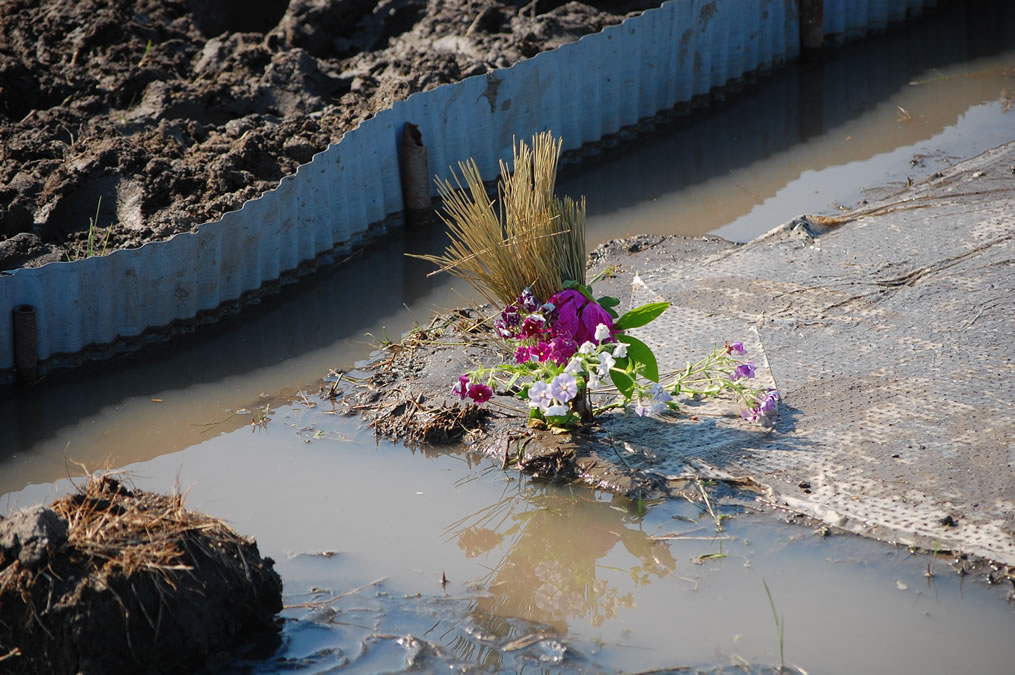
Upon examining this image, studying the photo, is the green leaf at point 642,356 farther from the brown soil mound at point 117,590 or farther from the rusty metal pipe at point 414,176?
the rusty metal pipe at point 414,176

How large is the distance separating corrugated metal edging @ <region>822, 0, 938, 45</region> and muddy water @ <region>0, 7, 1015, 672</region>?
3.37 meters

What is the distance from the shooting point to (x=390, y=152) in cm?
662

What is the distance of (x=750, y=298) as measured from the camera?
5156 mm

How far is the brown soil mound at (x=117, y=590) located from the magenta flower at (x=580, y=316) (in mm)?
1594

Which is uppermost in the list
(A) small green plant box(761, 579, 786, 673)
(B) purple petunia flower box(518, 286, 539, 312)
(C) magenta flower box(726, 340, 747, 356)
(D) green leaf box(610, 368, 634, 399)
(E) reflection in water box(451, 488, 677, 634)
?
(B) purple petunia flower box(518, 286, 539, 312)

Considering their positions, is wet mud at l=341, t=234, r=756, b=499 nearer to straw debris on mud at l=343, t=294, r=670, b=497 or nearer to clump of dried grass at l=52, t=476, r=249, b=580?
straw debris on mud at l=343, t=294, r=670, b=497

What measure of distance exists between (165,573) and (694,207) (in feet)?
15.9

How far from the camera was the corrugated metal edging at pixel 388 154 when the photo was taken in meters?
5.29

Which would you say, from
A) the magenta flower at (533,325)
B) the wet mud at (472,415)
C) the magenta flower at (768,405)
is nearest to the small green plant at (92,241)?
the wet mud at (472,415)

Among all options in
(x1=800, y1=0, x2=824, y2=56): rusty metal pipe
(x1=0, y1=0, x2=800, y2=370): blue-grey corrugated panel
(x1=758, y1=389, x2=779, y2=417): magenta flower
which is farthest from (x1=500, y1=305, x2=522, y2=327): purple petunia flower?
(x1=800, y1=0, x2=824, y2=56): rusty metal pipe

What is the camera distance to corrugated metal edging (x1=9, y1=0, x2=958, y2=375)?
17.3ft

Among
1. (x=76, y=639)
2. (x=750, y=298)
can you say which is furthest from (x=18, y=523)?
(x=750, y=298)

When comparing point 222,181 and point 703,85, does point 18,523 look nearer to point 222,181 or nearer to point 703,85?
point 222,181

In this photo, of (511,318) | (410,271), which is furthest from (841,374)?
(410,271)
